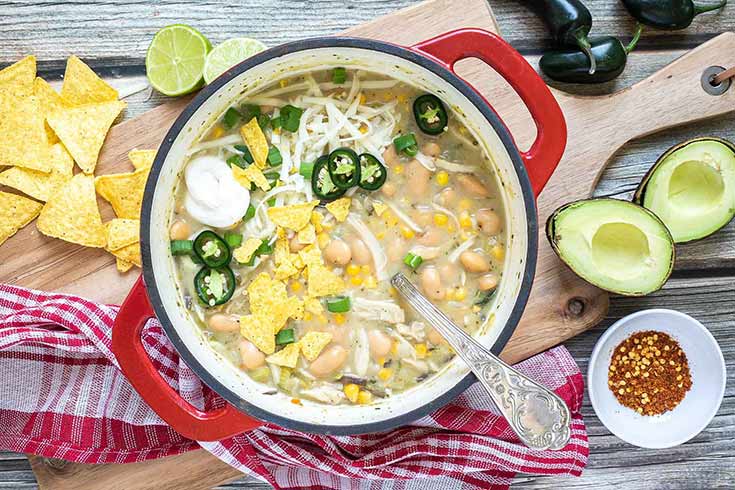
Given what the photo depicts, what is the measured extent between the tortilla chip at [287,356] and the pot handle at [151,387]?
0.22 metres

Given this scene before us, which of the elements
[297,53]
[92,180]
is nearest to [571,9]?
[297,53]

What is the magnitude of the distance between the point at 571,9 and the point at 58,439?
225 cm

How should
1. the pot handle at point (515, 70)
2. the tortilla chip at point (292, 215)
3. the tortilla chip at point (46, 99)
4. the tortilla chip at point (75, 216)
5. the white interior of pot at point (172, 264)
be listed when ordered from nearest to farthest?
the pot handle at point (515, 70), the white interior of pot at point (172, 264), the tortilla chip at point (292, 215), the tortilla chip at point (75, 216), the tortilla chip at point (46, 99)

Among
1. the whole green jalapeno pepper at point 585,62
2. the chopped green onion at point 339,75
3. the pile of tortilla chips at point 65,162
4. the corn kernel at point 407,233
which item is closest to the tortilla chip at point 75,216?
the pile of tortilla chips at point 65,162

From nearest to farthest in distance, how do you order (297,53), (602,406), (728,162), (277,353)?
(297,53), (277,353), (728,162), (602,406)

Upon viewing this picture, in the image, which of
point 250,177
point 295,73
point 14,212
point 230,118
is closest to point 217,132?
point 230,118

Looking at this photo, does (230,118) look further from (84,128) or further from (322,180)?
(84,128)

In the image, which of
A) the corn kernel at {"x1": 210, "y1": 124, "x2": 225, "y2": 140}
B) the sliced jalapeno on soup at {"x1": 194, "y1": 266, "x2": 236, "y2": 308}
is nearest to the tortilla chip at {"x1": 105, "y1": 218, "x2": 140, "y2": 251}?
the sliced jalapeno on soup at {"x1": 194, "y1": 266, "x2": 236, "y2": 308}

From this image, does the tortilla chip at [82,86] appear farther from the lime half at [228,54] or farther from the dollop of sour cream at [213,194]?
the dollop of sour cream at [213,194]

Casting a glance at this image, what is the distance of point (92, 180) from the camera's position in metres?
2.72

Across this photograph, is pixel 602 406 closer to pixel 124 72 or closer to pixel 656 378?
pixel 656 378

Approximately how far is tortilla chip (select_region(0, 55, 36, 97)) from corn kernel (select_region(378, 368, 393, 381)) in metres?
1.48

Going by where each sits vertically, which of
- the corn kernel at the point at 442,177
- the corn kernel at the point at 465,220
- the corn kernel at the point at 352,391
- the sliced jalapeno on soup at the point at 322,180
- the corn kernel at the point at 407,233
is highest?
the sliced jalapeno on soup at the point at 322,180

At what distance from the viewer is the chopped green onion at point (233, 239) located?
2.53m
